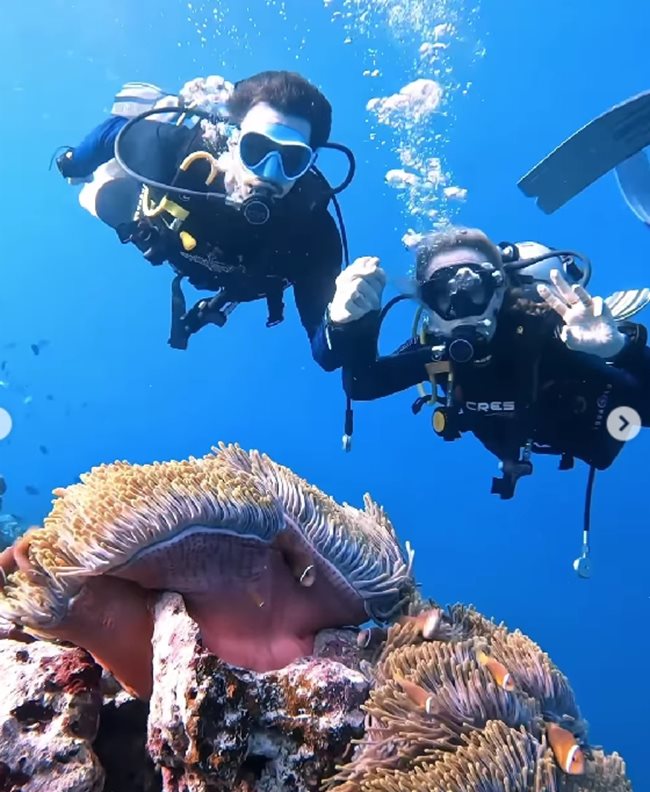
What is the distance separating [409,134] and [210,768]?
32919 millimetres

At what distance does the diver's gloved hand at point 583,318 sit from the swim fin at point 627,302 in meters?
0.71

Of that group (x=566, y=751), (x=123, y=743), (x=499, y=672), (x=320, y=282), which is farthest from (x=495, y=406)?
(x=123, y=743)

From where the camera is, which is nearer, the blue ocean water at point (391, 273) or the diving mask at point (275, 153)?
the diving mask at point (275, 153)

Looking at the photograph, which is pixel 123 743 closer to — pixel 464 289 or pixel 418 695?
pixel 418 695

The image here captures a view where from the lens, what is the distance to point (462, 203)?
1483 inches

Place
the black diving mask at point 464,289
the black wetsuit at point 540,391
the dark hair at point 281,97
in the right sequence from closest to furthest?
the black diving mask at point 464,289
the black wetsuit at point 540,391
the dark hair at point 281,97

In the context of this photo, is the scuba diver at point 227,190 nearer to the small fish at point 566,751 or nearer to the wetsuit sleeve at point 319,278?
the wetsuit sleeve at point 319,278

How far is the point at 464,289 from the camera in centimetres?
499

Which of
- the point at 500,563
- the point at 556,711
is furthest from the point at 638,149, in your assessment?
the point at 500,563

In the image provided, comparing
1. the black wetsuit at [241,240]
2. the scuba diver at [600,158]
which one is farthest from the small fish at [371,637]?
the scuba diver at [600,158]

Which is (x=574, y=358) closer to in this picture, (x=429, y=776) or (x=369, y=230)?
(x=429, y=776)

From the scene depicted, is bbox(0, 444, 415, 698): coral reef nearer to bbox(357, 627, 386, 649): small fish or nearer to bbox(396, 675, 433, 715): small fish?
bbox(357, 627, 386, 649): small fish

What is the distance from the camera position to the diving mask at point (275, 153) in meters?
5.54

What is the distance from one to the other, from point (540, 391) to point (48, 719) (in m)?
4.20
